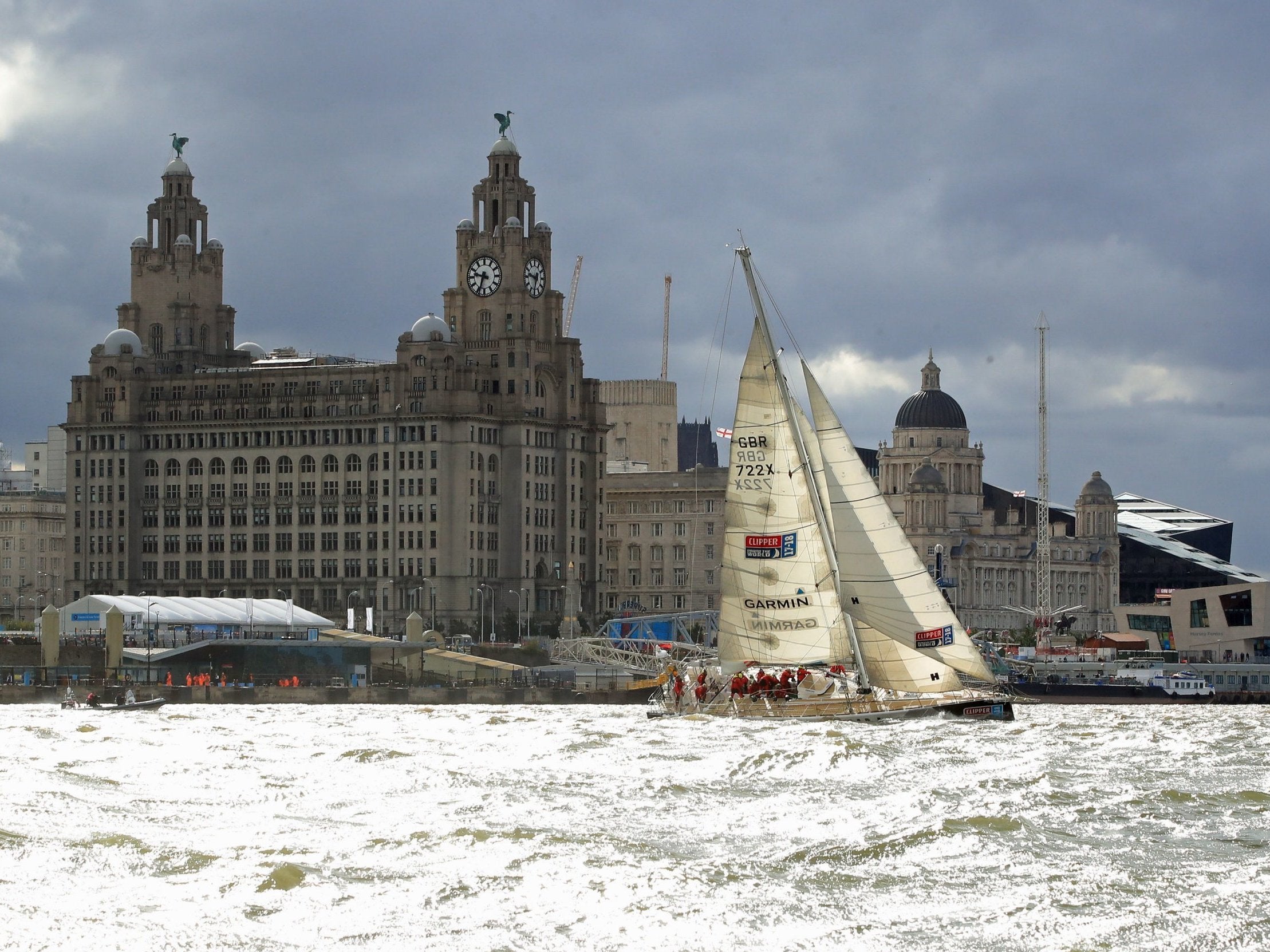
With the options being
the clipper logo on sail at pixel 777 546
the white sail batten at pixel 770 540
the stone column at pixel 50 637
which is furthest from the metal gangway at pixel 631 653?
the clipper logo on sail at pixel 777 546

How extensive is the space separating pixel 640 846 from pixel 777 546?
4472 centimetres

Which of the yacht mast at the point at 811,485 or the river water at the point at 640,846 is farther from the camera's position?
the yacht mast at the point at 811,485

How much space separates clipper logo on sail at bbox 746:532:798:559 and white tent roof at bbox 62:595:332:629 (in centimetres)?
9035

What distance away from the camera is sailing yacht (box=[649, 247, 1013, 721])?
97.1m

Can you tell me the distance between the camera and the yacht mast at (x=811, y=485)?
9719 centimetres

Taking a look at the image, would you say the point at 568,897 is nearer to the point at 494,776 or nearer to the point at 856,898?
the point at 856,898

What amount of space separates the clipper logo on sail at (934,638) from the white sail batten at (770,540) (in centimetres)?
341

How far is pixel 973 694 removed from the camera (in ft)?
325

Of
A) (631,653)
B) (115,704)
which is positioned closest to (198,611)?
(631,653)

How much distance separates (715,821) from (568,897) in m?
12.9

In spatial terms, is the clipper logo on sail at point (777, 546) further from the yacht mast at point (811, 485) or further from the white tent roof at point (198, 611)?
the white tent roof at point (198, 611)

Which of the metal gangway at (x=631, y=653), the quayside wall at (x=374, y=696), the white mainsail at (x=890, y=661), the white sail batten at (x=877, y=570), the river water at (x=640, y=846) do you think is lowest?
the quayside wall at (x=374, y=696)

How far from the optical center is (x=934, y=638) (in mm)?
98312

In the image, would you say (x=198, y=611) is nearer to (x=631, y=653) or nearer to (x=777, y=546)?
(x=631, y=653)
